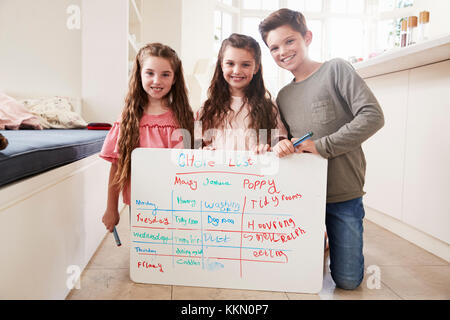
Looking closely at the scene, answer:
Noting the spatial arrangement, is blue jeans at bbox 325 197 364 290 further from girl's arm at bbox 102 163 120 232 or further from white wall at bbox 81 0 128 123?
white wall at bbox 81 0 128 123

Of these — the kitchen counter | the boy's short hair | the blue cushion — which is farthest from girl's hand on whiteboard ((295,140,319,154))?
the blue cushion

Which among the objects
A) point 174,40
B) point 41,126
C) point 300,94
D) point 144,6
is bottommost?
point 41,126

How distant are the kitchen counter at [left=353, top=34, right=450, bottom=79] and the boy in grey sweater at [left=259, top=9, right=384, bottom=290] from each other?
349mm

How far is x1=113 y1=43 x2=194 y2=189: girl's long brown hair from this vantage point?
1.17m

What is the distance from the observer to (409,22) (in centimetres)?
192

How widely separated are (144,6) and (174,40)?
1.60ft

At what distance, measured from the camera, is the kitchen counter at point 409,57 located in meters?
1.23
